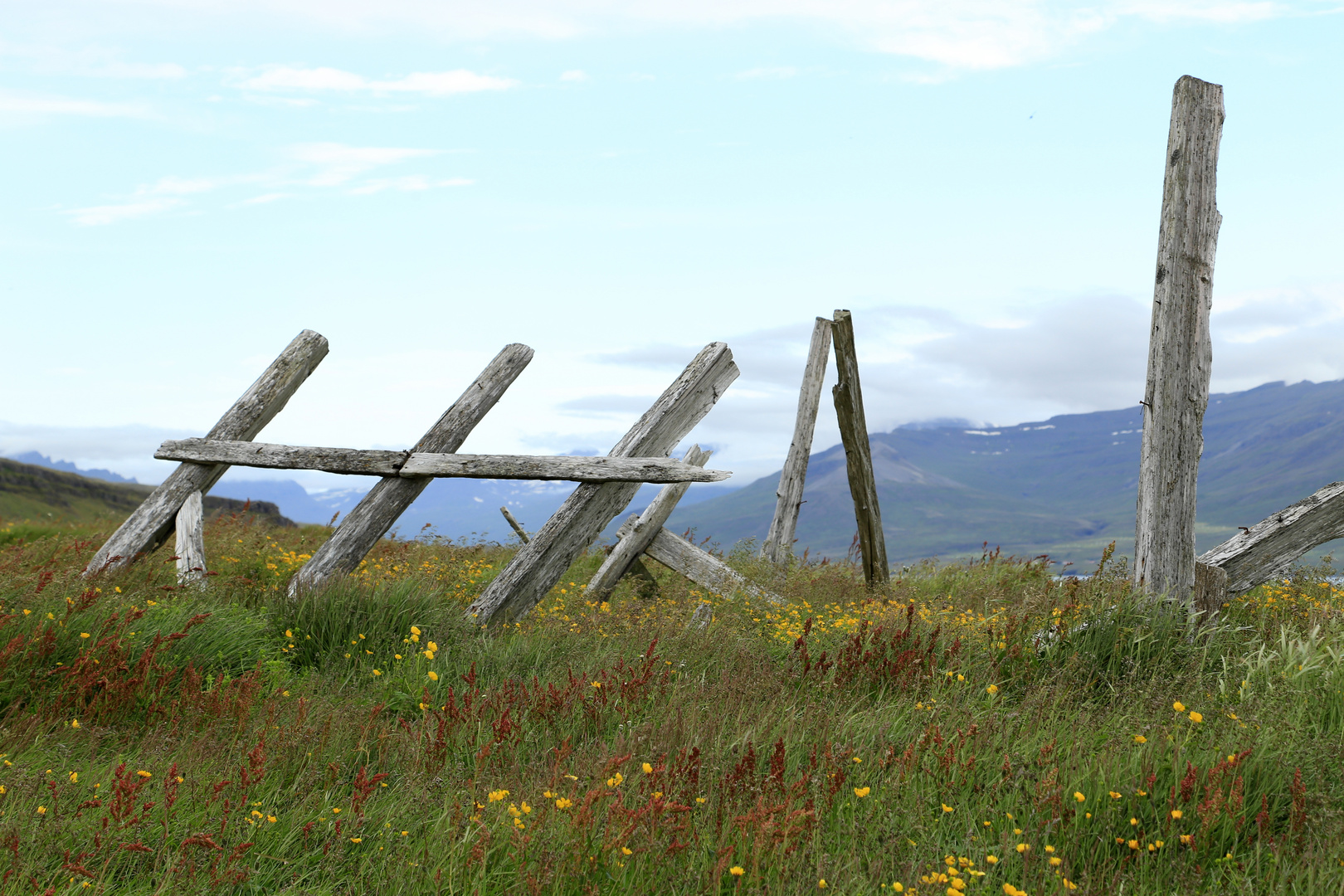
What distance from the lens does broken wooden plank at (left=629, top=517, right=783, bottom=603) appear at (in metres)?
8.22

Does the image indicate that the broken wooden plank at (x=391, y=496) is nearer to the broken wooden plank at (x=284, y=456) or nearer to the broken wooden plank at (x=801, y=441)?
the broken wooden plank at (x=284, y=456)

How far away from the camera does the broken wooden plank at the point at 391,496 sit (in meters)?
7.11

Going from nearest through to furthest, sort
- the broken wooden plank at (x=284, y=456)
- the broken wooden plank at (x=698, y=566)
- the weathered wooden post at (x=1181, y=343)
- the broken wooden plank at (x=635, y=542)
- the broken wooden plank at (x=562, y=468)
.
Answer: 1. the weathered wooden post at (x=1181, y=343)
2. the broken wooden plank at (x=562, y=468)
3. the broken wooden plank at (x=284, y=456)
4. the broken wooden plank at (x=698, y=566)
5. the broken wooden plank at (x=635, y=542)

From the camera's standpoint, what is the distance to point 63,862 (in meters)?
3.04

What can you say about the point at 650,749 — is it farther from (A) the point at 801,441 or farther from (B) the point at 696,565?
(A) the point at 801,441

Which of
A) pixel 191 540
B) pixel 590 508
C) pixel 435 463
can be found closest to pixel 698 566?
pixel 590 508

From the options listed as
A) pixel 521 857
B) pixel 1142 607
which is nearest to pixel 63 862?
pixel 521 857

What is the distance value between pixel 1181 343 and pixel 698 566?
15.2 feet

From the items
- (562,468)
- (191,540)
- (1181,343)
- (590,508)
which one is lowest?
(191,540)

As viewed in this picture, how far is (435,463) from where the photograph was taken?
23.0ft

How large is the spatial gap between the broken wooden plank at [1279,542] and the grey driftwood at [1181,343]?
49 centimetres

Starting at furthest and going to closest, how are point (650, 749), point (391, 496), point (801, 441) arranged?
point (801, 441) < point (391, 496) < point (650, 749)

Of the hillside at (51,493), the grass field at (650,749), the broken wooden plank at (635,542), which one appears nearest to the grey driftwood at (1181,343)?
the grass field at (650,749)

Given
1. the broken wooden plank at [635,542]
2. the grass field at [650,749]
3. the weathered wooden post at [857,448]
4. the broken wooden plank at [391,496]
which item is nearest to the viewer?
the grass field at [650,749]
